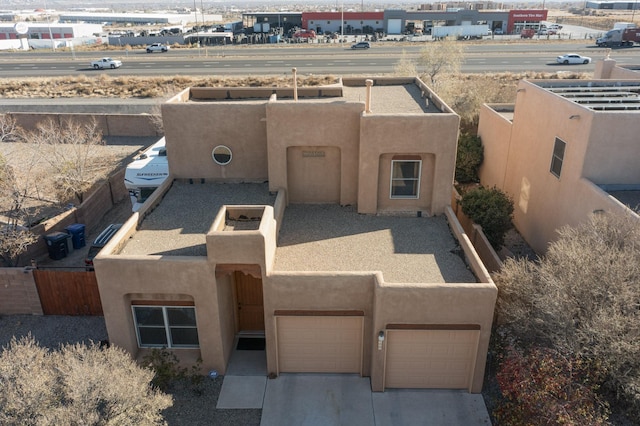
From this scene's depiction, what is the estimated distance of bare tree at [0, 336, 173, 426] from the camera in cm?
924

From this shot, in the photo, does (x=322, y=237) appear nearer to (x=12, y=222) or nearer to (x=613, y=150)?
(x=613, y=150)

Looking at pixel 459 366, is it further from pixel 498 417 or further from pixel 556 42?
pixel 556 42

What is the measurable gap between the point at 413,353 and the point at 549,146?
1036 cm

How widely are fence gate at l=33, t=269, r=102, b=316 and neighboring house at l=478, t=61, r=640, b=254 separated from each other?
16136 millimetres

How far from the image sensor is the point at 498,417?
11297 mm

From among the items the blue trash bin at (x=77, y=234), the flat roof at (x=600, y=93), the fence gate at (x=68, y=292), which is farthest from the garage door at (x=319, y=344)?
the blue trash bin at (x=77, y=234)

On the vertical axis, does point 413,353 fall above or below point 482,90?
below

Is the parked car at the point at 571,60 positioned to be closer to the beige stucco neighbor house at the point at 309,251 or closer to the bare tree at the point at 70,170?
the beige stucco neighbor house at the point at 309,251

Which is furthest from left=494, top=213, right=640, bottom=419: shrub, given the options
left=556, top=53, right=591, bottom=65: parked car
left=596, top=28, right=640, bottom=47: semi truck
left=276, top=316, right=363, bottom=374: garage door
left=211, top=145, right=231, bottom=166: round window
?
left=596, top=28, right=640, bottom=47: semi truck

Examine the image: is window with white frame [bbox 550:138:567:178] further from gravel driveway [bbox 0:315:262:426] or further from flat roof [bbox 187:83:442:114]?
gravel driveway [bbox 0:315:262:426]

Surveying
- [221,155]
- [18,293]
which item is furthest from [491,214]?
[18,293]

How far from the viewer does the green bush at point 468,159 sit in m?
25.7

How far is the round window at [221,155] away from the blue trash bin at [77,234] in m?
7.95

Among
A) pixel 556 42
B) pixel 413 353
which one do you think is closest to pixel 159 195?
pixel 413 353
